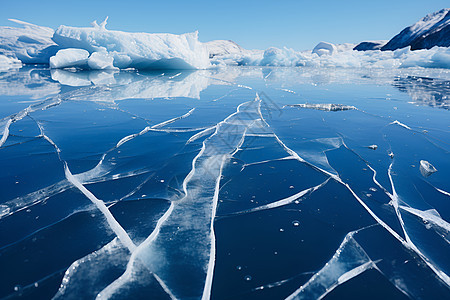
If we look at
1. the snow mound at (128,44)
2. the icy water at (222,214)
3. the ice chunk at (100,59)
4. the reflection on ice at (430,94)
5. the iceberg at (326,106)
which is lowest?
the reflection on ice at (430,94)

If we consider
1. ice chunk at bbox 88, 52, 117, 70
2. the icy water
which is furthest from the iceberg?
ice chunk at bbox 88, 52, 117, 70

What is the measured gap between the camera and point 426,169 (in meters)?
2.33

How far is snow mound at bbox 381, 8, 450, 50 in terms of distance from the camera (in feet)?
192

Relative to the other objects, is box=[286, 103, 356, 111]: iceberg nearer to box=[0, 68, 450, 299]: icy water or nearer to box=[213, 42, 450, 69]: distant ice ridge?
box=[0, 68, 450, 299]: icy water

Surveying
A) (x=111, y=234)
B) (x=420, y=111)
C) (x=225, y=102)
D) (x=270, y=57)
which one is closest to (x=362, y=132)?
(x=420, y=111)

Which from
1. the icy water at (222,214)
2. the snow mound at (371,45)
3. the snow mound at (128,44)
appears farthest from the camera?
the snow mound at (371,45)

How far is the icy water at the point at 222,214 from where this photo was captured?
3.77 feet

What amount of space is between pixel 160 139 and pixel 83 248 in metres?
1.98

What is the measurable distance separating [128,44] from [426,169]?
17.0 metres

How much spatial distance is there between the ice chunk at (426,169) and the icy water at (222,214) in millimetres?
16

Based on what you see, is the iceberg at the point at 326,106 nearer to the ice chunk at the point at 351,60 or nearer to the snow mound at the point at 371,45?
the ice chunk at the point at 351,60

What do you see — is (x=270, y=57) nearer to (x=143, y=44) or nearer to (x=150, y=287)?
(x=143, y=44)

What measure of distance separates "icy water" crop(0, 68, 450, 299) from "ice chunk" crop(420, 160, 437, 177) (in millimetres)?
16

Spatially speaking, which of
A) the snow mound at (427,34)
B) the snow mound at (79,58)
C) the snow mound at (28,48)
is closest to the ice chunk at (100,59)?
the snow mound at (79,58)
